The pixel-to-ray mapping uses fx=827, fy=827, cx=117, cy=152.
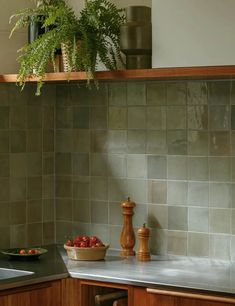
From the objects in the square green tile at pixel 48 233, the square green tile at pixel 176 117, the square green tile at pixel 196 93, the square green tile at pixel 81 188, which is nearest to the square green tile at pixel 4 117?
the square green tile at pixel 81 188

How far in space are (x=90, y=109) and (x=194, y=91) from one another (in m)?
0.59

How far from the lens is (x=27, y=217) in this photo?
13.4ft

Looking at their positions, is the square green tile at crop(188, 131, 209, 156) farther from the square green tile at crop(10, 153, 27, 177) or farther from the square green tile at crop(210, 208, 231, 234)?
the square green tile at crop(10, 153, 27, 177)

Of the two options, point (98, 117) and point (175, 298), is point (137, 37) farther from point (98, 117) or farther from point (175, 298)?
point (175, 298)

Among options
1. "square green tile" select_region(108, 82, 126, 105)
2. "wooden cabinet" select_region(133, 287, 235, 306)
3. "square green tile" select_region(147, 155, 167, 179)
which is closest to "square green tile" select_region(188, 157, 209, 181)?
"square green tile" select_region(147, 155, 167, 179)

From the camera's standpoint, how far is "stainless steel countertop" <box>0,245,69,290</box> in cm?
330

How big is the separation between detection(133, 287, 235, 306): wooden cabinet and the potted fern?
3.05 ft

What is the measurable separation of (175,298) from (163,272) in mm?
253

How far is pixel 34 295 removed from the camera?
11.0 feet

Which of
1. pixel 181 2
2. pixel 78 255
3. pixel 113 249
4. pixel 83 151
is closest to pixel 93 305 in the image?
pixel 78 255

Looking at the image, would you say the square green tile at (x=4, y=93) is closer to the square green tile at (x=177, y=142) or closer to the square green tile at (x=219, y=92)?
the square green tile at (x=177, y=142)

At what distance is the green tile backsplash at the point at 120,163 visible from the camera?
3.70 metres

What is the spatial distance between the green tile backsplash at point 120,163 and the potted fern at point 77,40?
38 centimetres

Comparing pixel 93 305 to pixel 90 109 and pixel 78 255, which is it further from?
pixel 90 109
